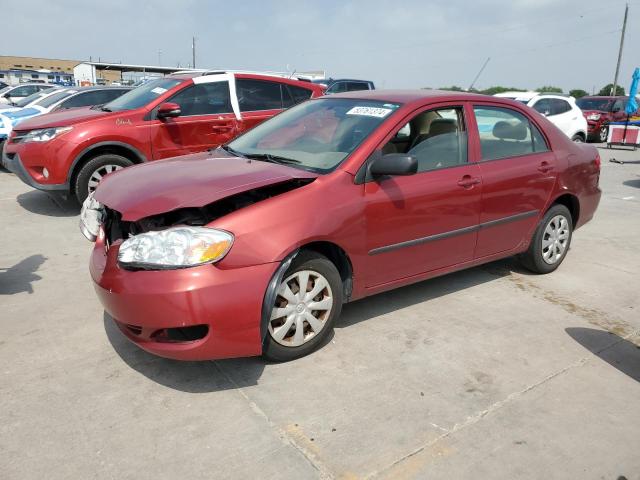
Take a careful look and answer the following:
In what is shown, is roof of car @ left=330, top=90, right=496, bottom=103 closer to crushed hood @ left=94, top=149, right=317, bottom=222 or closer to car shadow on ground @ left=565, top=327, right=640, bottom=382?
crushed hood @ left=94, top=149, right=317, bottom=222

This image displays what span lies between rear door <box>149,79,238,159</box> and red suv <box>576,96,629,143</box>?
1546cm

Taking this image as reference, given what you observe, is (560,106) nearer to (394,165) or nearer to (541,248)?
(541,248)

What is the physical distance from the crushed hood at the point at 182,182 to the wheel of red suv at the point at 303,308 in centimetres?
53

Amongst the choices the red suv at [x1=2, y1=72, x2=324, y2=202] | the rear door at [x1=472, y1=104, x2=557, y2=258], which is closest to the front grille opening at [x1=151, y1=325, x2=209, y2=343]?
the rear door at [x1=472, y1=104, x2=557, y2=258]

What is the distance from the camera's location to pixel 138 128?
638cm

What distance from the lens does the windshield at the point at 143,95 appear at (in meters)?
6.64

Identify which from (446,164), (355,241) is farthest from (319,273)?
(446,164)

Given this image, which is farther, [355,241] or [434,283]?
[434,283]

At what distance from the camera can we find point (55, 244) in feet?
17.5

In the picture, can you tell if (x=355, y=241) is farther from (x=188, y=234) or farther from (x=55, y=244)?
(x=55, y=244)

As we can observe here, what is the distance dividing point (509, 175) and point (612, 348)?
1480mm

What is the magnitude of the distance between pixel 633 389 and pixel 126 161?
5.64 metres

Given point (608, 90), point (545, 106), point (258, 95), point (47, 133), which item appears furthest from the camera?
point (608, 90)

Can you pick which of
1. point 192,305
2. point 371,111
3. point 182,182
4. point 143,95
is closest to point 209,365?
point 192,305
